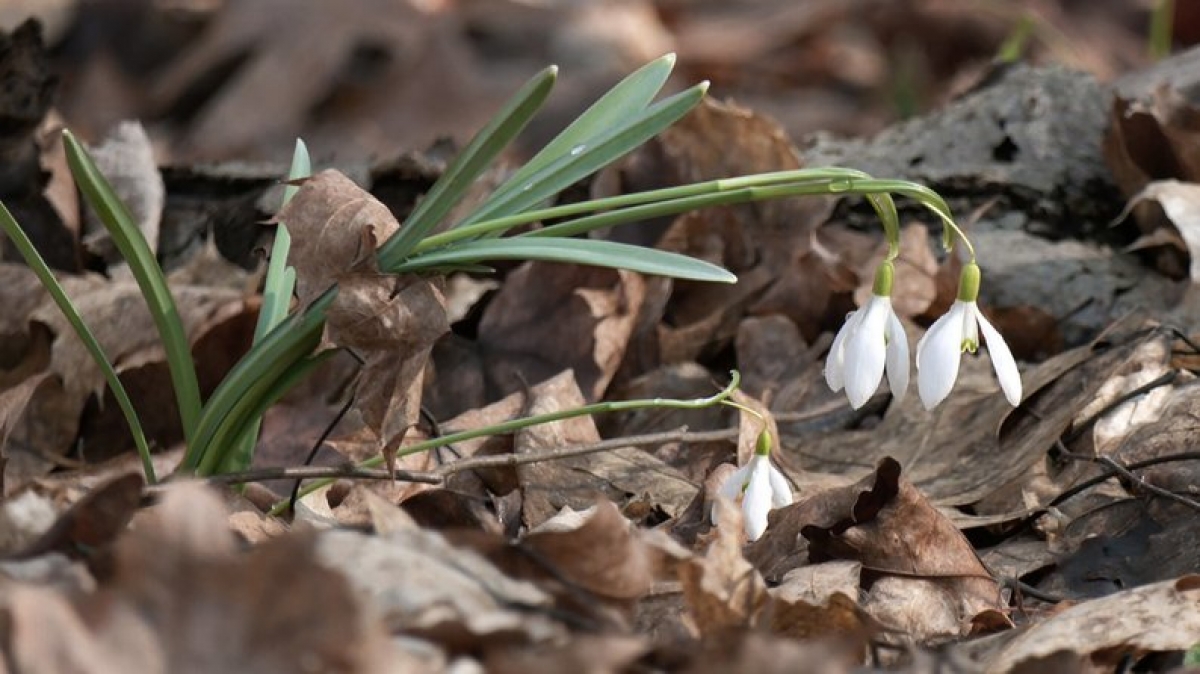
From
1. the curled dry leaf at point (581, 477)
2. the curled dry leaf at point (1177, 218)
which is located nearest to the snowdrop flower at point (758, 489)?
the curled dry leaf at point (581, 477)

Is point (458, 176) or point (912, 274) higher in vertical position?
point (458, 176)

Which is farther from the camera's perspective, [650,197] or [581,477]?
[581,477]

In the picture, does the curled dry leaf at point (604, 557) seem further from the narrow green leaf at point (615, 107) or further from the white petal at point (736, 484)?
the narrow green leaf at point (615, 107)

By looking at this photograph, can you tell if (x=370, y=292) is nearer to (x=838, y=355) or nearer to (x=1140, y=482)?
(x=838, y=355)

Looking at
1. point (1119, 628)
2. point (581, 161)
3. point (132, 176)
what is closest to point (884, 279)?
point (581, 161)

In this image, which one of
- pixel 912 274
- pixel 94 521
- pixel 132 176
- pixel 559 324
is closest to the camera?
pixel 94 521

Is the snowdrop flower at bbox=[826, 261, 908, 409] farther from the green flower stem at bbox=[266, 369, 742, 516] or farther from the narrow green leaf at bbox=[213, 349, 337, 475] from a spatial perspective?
the narrow green leaf at bbox=[213, 349, 337, 475]
